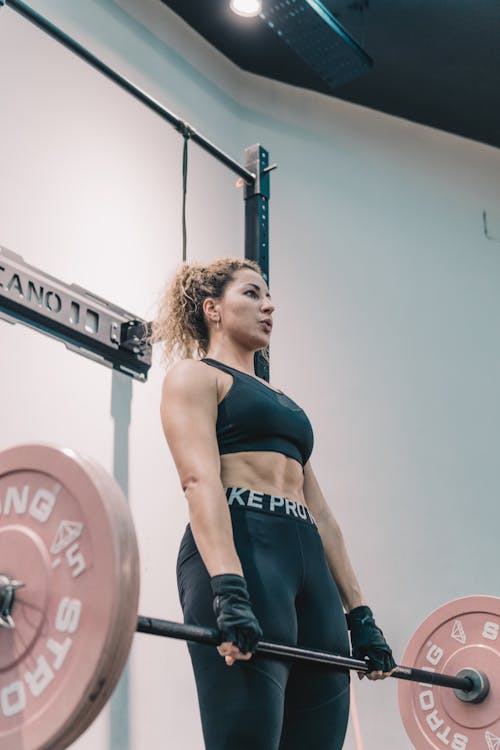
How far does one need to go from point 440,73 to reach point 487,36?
1.11 ft

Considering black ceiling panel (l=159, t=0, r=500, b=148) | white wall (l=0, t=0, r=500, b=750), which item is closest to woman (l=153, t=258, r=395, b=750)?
white wall (l=0, t=0, r=500, b=750)

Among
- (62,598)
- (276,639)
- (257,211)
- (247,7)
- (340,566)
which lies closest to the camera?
(62,598)

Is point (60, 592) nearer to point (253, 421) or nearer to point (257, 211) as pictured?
point (253, 421)

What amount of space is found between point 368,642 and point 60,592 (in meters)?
0.88

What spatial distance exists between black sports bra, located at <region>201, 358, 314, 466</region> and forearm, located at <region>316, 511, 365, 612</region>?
238 mm

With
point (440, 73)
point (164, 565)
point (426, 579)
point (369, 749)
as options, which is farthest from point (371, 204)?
point (369, 749)

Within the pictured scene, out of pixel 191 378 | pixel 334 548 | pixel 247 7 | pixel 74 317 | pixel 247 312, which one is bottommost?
pixel 334 548

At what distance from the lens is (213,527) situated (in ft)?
6.24

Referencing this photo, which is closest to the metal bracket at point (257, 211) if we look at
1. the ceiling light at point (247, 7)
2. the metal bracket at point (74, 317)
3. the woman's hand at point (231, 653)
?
the metal bracket at point (74, 317)

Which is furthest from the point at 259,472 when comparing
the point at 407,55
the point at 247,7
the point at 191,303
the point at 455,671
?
the point at 407,55

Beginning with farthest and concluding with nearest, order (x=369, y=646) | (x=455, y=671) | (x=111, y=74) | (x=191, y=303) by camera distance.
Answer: (x=111, y=74), (x=455, y=671), (x=191, y=303), (x=369, y=646)

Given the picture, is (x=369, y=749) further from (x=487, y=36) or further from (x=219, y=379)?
(x=487, y=36)

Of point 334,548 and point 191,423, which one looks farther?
point 334,548

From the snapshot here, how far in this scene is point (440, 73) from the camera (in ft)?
15.5
